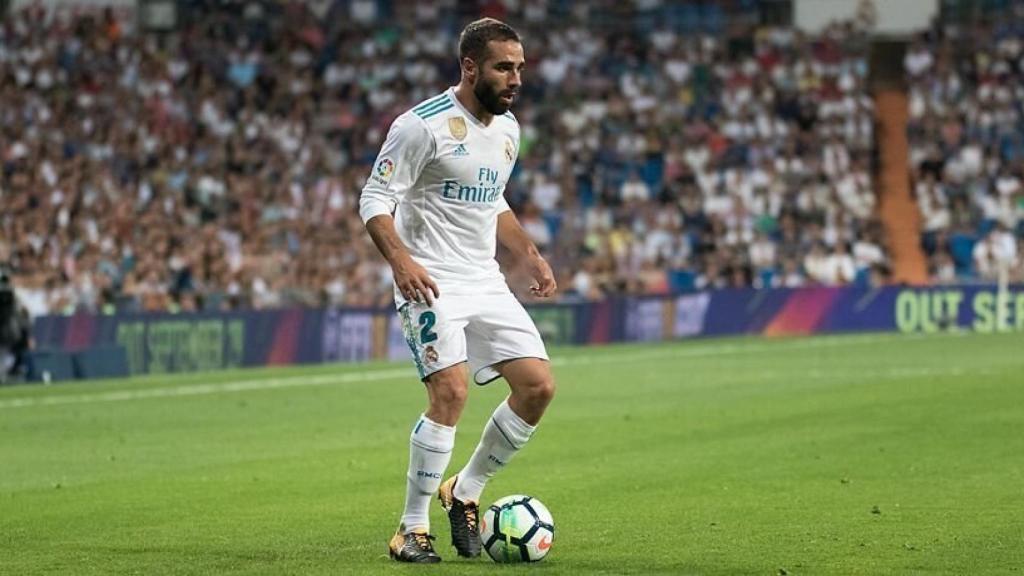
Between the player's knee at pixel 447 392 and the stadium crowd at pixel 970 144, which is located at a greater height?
the stadium crowd at pixel 970 144

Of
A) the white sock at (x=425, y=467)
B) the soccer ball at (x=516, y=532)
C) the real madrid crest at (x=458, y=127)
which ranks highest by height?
the real madrid crest at (x=458, y=127)

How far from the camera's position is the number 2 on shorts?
8.90 metres

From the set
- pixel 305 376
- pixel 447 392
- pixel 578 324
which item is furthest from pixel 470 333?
pixel 578 324

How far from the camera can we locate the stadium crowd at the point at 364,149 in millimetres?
29891

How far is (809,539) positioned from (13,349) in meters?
16.3

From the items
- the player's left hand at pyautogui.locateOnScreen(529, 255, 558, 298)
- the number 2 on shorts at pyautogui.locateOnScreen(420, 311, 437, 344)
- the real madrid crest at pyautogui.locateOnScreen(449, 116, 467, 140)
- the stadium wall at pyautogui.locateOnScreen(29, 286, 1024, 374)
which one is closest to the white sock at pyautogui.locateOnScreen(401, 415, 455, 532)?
the number 2 on shorts at pyautogui.locateOnScreen(420, 311, 437, 344)

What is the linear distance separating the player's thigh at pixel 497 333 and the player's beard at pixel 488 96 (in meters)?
0.89

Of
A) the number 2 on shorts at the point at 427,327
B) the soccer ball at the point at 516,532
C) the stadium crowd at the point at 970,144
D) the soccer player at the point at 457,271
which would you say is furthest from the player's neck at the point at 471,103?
the stadium crowd at the point at 970,144

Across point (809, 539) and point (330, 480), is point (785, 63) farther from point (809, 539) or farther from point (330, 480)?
point (809, 539)

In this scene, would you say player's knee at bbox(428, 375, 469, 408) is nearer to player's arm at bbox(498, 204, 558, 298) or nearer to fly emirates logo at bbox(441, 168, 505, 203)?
fly emirates logo at bbox(441, 168, 505, 203)

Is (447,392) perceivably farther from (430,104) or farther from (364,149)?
(364,149)

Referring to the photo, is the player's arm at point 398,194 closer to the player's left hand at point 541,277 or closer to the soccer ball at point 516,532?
the player's left hand at point 541,277

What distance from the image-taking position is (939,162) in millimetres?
38656

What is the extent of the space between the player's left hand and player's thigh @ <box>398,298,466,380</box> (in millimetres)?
831
